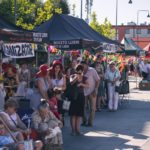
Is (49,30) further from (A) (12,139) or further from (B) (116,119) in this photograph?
(A) (12,139)

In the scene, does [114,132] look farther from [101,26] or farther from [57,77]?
[101,26]

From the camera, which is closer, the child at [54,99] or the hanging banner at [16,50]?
the child at [54,99]


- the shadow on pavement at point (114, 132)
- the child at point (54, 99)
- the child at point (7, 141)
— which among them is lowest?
the shadow on pavement at point (114, 132)

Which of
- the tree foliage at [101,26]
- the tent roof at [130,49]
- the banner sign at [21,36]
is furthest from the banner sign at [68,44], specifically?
the tree foliage at [101,26]

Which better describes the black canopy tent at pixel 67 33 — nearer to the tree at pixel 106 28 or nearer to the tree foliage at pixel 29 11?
the tree foliage at pixel 29 11

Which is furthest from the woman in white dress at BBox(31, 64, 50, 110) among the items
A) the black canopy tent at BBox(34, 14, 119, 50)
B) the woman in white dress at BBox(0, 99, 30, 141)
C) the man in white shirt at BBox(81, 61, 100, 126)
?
the black canopy tent at BBox(34, 14, 119, 50)

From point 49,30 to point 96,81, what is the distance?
15.2 feet

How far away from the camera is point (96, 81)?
44.3ft

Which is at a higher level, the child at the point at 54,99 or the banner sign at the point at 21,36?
the banner sign at the point at 21,36

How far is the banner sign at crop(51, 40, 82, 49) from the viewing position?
16031 mm

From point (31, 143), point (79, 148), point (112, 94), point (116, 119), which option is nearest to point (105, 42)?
point (112, 94)

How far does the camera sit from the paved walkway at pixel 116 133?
11312mm

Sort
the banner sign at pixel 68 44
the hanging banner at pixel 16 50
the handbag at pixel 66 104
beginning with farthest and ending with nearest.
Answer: the banner sign at pixel 68 44
the hanging banner at pixel 16 50
the handbag at pixel 66 104

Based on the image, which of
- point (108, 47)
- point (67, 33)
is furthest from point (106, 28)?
point (67, 33)
